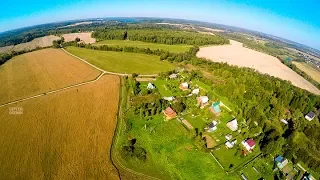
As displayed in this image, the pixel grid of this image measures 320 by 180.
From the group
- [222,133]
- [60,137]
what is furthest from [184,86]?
[60,137]

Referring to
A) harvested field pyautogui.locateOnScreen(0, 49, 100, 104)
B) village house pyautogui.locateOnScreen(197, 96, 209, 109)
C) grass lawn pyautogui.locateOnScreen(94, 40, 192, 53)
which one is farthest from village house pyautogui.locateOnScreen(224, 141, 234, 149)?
grass lawn pyautogui.locateOnScreen(94, 40, 192, 53)

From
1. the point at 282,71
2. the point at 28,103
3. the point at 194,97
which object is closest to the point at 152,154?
the point at 194,97

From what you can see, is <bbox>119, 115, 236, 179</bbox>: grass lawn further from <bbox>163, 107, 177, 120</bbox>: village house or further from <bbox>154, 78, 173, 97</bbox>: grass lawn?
<bbox>154, 78, 173, 97</bbox>: grass lawn

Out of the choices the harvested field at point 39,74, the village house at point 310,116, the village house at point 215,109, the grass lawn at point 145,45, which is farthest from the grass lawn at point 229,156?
the grass lawn at point 145,45

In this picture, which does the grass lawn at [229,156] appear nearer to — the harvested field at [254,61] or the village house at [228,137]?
the village house at [228,137]

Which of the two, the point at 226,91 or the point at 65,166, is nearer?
the point at 65,166

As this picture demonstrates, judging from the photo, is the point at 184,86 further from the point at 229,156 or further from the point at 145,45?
the point at 145,45

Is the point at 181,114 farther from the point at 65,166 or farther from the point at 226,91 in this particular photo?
the point at 65,166
